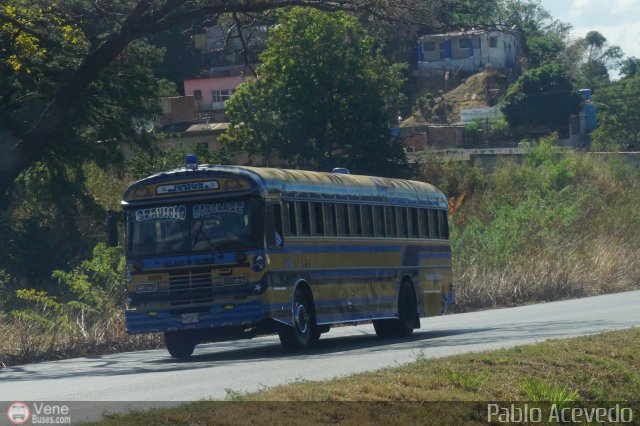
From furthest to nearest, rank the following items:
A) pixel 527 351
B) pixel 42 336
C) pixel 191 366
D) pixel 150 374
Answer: pixel 42 336
pixel 191 366
pixel 150 374
pixel 527 351

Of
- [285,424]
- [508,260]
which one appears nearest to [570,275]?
[508,260]

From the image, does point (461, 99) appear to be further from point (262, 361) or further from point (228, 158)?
point (262, 361)

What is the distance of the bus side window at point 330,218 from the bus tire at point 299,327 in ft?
4.55

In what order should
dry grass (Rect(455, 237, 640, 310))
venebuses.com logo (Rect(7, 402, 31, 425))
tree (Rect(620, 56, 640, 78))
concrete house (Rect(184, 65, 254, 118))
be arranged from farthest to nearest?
1. tree (Rect(620, 56, 640, 78))
2. concrete house (Rect(184, 65, 254, 118))
3. dry grass (Rect(455, 237, 640, 310))
4. venebuses.com logo (Rect(7, 402, 31, 425))

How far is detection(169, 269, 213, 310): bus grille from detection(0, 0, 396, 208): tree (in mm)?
7813

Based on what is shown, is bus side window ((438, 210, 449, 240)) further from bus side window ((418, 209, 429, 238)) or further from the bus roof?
the bus roof

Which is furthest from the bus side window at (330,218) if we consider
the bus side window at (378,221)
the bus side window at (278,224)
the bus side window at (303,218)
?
the bus side window at (278,224)

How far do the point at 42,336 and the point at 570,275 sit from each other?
18.9m

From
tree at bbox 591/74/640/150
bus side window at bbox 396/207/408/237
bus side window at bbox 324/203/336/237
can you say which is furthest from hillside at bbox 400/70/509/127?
bus side window at bbox 324/203/336/237

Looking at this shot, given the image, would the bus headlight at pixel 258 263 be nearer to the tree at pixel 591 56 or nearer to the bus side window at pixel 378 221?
the bus side window at pixel 378 221

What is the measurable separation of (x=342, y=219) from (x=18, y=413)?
31.2 feet

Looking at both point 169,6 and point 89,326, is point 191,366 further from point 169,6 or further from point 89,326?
point 169,6

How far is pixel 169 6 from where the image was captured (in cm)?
2391

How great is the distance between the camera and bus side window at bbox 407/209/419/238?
23.2 m
